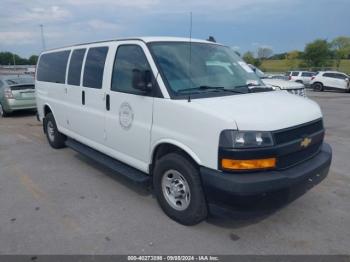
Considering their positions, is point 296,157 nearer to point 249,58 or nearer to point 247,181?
point 247,181

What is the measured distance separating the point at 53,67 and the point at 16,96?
596cm

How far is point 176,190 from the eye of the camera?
377 centimetres

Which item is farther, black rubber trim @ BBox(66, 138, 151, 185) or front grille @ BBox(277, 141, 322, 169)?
black rubber trim @ BBox(66, 138, 151, 185)

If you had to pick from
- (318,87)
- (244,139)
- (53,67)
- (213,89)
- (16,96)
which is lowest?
(318,87)

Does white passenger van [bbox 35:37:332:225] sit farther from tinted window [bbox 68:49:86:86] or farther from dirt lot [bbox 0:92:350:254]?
dirt lot [bbox 0:92:350:254]

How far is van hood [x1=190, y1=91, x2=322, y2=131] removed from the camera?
3105mm

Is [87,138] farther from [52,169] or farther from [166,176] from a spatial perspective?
[166,176]

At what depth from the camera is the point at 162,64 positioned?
386 cm

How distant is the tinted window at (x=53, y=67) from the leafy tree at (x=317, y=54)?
56738mm

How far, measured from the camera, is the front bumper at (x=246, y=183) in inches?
120

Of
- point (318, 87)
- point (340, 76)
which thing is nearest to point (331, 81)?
point (340, 76)

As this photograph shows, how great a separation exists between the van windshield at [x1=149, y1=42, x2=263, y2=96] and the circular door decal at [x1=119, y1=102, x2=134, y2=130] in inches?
29.6

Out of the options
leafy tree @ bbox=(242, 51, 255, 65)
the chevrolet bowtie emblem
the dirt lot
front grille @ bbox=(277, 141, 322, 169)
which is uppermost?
leafy tree @ bbox=(242, 51, 255, 65)

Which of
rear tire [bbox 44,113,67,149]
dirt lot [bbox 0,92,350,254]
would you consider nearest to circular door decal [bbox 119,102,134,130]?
dirt lot [bbox 0,92,350,254]
